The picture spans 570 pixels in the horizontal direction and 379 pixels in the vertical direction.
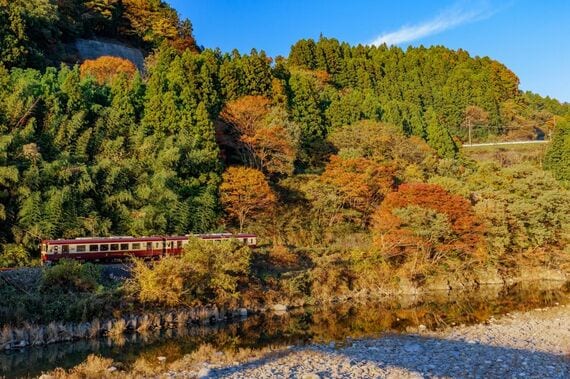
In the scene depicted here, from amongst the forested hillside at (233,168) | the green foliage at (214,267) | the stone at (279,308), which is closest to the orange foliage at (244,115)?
the forested hillside at (233,168)

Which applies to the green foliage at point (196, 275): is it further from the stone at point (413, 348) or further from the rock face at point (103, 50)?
the rock face at point (103, 50)

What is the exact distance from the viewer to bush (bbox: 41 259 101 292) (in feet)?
63.8

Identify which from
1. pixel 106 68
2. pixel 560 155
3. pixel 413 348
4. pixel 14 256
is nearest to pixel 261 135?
pixel 106 68

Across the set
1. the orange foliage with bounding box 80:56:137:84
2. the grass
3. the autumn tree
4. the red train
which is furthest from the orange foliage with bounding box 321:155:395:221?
the orange foliage with bounding box 80:56:137:84

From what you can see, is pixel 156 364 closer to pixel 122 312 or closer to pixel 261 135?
pixel 122 312

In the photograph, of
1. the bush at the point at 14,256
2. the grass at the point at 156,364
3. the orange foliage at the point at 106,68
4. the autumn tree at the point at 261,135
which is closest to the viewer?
the grass at the point at 156,364

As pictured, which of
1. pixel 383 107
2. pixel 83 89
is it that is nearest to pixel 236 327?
pixel 83 89

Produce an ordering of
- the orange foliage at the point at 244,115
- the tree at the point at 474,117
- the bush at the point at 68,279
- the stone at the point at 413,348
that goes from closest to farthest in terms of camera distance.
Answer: the stone at the point at 413,348 < the bush at the point at 68,279 < the orange foliage at the point at 244,115 < the tree at the point at 474,117

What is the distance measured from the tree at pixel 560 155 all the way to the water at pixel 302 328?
3221 cm

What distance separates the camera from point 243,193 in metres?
32.7

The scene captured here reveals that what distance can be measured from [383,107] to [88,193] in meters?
40.2

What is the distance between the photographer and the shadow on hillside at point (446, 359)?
12636 mm

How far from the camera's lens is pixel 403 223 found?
2878cm

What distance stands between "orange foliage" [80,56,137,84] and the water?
1248 inches
